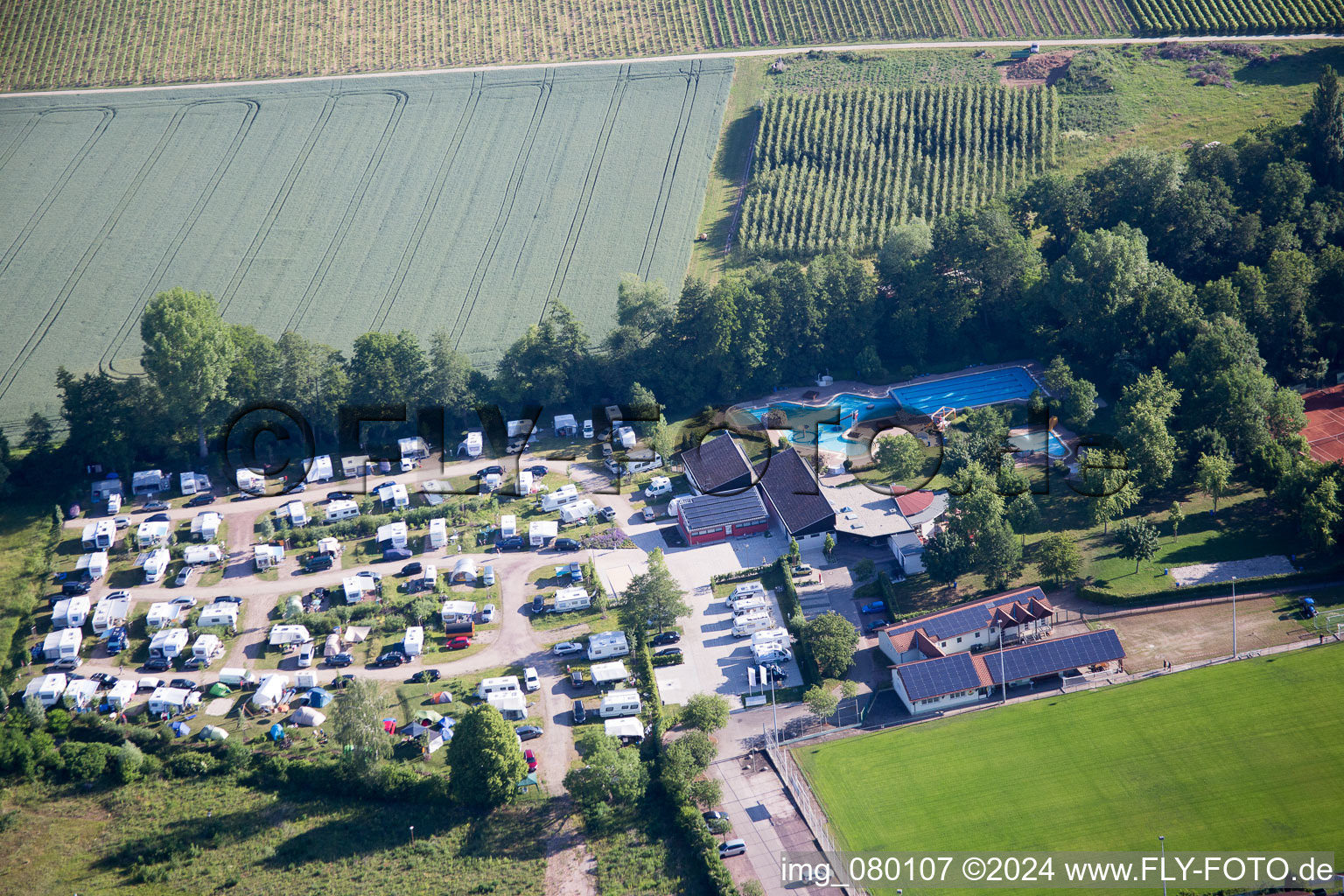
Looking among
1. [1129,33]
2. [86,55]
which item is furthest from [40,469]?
[1129,33]

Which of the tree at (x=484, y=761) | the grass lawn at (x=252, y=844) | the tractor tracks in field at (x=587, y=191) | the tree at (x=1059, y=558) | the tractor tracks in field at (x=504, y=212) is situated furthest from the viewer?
the tractor tracks in field at (x=587, y=191)

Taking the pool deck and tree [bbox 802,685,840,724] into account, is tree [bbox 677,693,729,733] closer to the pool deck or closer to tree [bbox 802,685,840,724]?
tree [bbox 802,685,840,724]

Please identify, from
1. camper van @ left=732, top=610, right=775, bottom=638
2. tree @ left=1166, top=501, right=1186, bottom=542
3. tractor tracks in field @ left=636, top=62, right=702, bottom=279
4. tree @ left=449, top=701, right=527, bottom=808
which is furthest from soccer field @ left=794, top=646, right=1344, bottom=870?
tractor tracks in field @ left=636, top=62, right=702, bottom=279

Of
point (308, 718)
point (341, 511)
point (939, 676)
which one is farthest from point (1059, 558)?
point (341, 511)

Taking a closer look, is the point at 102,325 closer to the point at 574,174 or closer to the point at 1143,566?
the point at 574,174

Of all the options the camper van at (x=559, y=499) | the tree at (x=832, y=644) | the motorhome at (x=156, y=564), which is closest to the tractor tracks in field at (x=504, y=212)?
the camper van at (x=559, y=499)

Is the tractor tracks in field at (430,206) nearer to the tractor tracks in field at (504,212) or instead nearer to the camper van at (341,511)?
the tractor tracks in field at (504,212)
